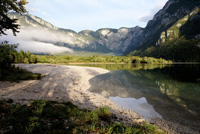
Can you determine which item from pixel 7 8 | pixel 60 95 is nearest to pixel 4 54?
pixel 7 8

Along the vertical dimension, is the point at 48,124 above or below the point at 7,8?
below

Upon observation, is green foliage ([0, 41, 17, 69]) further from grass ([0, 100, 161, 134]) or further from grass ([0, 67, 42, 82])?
grass ([0, 100, 161, 134])

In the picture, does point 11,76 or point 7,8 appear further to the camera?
point 11,76

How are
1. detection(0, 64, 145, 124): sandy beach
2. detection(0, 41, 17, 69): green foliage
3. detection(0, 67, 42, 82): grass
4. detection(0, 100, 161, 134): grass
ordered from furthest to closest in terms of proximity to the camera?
detection(0, 41, 17, 69): green foliage → detection(0, 67, 42, 82): grass → detection(0, 64, 145, 124): sandy beach → detection(0, 100, 161, 134): grass

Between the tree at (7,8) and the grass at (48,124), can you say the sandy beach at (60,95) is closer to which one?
the grass at (48,124)

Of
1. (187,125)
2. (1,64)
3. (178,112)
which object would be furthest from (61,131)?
(1,64)

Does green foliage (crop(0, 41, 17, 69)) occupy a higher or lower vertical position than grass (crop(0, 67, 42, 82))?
higher

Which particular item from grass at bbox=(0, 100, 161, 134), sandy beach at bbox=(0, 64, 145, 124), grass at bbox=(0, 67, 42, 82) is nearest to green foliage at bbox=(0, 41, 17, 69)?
grass at bbox=(0, 67, 42, 82)

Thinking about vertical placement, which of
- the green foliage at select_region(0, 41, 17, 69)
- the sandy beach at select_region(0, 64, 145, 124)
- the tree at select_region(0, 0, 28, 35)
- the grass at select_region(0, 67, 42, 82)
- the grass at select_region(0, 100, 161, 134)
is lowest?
the sandy beach at select_region(0, 64, 145, 124)

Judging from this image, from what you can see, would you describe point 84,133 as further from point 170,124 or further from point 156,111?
point 156,111

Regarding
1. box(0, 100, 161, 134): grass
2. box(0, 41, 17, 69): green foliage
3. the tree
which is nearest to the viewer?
box(0, 100, 161, 134): grass

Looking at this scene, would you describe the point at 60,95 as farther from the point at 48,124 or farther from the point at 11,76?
the point at 11,76

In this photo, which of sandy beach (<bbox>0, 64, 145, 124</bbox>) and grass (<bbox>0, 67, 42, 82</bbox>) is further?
grass (<bbox>0, 67, 42, 82</bbox>)

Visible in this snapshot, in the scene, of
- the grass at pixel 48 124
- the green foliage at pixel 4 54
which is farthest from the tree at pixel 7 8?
the grass at pixel 48 124
